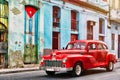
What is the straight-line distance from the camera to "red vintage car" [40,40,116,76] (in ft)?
52.5

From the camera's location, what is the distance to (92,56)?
1775 cm

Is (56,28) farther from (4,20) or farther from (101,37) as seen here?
(101,37)

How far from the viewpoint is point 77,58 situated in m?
16.5

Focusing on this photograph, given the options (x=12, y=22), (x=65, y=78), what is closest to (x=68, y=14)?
(x=12, y=22)

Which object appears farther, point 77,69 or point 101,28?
point 101,28

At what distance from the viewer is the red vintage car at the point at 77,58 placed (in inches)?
631

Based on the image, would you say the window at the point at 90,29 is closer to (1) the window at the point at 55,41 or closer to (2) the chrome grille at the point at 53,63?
(1) the window at the point at 55,41

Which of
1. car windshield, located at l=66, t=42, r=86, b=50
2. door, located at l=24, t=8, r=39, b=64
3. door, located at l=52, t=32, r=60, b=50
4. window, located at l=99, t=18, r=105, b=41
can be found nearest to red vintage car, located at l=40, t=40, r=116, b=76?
car windshield, located at l=66, t=42, r=86, b=50

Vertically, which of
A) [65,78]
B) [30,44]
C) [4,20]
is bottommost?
[65,78]

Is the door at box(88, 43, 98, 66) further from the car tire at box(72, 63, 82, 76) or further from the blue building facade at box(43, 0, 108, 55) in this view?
the blue building facade at box(43, 0, 108, 55)

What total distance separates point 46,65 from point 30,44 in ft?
26.3

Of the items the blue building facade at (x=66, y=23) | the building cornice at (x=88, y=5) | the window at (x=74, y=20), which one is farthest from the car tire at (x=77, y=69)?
the window at (x=74, y=20)

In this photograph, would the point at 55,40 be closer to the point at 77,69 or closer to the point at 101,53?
the point at 101,53

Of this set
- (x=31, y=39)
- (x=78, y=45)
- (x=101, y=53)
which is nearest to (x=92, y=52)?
(x=78, y=45)
